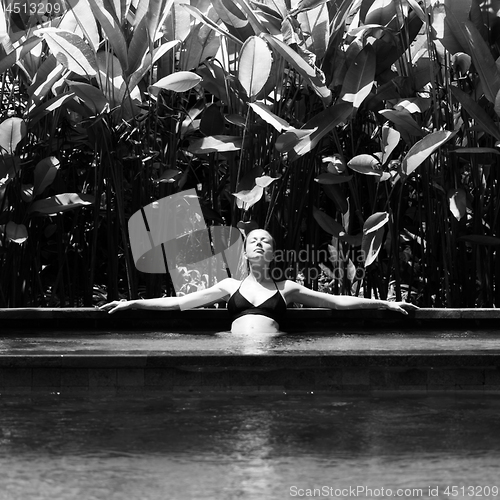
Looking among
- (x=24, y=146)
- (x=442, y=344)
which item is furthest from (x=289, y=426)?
(x=24, y=146)

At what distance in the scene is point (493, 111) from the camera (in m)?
4.99

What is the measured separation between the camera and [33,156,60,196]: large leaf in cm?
488

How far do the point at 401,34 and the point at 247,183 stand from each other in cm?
113

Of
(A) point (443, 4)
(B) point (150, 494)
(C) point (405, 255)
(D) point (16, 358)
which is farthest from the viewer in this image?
(C) point (405, 255)

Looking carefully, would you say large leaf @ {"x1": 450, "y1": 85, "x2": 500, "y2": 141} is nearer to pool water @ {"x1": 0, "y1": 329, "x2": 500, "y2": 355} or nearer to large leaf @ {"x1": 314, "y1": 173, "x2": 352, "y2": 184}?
large leaf @ {"x1": 314, "y1": 173, "x2": 352, "y2": 184}

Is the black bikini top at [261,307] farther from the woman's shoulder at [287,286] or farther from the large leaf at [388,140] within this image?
the large leaf at [388,140]

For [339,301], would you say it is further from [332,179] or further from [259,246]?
[332,179]

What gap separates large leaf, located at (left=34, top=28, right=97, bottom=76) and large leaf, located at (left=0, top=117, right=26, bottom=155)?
39 cm

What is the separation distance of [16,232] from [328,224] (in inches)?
63.3

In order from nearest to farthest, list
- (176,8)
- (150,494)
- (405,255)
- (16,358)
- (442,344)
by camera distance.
→ (150,494) → (16,358) → (442,344) → (176,8) → (405,255)

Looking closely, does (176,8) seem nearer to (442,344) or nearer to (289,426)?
(442,344)

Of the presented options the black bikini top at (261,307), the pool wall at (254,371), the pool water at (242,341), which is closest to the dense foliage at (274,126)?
the black bikini top at (261,307)

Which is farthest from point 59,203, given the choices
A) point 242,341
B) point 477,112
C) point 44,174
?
point 477,112

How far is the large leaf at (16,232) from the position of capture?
15.3 feet
